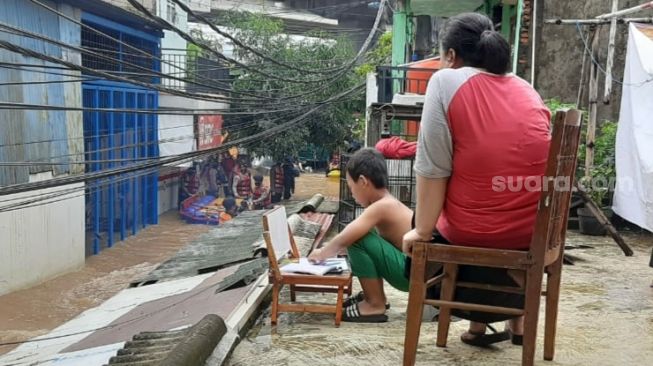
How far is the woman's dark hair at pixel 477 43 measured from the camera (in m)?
2.79

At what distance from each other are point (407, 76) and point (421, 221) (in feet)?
29.9

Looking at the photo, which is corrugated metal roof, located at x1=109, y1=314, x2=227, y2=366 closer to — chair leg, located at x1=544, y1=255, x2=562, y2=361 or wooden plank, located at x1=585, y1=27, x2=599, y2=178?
chair leg, located at x1=544, y1=255, x2=562, y2=361

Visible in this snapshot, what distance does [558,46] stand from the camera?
10195mm

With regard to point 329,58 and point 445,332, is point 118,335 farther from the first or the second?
point 329,58

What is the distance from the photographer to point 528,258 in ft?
8.84

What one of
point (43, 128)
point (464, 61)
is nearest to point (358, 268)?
point (464, 61)

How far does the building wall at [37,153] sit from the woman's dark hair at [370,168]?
6496mm

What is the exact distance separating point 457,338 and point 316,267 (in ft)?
3.30

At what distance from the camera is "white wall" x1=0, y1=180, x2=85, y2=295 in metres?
10.6

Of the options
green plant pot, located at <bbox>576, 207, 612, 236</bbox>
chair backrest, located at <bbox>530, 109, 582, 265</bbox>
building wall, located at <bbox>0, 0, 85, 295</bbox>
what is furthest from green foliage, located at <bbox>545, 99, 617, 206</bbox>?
building wall, located at <bbox>0, 0, 85, 295</bbox>

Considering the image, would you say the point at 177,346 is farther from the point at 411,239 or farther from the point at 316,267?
the point at 411,239

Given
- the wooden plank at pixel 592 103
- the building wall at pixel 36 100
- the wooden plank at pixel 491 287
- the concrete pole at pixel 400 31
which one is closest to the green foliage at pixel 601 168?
the wooden plank at pixel 592 103

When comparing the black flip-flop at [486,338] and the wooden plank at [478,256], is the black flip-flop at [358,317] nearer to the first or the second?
the black flip-flop at [486,338]

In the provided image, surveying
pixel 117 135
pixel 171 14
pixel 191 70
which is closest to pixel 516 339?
pixel 191 70
